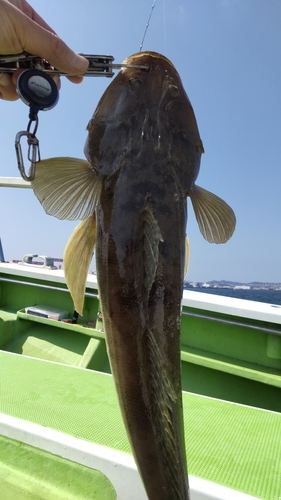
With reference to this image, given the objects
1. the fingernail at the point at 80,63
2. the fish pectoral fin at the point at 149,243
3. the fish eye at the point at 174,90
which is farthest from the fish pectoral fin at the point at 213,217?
the fingernail at the point at 80,63

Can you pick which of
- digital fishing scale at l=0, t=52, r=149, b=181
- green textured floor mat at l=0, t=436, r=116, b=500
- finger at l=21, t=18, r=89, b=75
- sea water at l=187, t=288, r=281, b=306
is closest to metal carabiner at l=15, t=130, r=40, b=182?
digital fishing scale at l=0, t=52, r=149, b=181

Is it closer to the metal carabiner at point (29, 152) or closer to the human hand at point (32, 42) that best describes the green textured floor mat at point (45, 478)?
the metal carabiner at point (29, 152)

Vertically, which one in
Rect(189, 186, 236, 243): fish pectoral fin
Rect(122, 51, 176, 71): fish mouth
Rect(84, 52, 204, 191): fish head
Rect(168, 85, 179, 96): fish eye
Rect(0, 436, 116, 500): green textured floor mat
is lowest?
Rect(0, 436, 116, 500): green textured floor mat

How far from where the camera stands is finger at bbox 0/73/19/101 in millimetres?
2227

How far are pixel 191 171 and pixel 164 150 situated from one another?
7.6 inches

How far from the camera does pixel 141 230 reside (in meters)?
1.54

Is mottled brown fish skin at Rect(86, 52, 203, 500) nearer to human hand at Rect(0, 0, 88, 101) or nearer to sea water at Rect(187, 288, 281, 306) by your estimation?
human hand at Rect(0, 0, 88, 101)

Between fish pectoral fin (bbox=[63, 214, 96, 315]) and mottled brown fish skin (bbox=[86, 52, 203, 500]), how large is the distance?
0.14 m

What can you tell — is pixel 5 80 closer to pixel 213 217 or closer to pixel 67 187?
pixel 67 187

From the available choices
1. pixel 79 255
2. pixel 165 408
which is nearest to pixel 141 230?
pixel 79 255

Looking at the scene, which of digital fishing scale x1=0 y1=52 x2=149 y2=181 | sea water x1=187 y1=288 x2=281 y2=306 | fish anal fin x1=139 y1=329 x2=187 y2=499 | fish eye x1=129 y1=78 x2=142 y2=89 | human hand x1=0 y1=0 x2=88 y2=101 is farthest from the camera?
sea water x1=187 y1=288 x2=281 y2=306

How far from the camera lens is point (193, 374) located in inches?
164

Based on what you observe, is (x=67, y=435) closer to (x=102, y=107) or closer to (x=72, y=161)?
(x=72, y=161)

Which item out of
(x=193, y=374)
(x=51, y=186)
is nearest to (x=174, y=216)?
(x=51, y=186)
